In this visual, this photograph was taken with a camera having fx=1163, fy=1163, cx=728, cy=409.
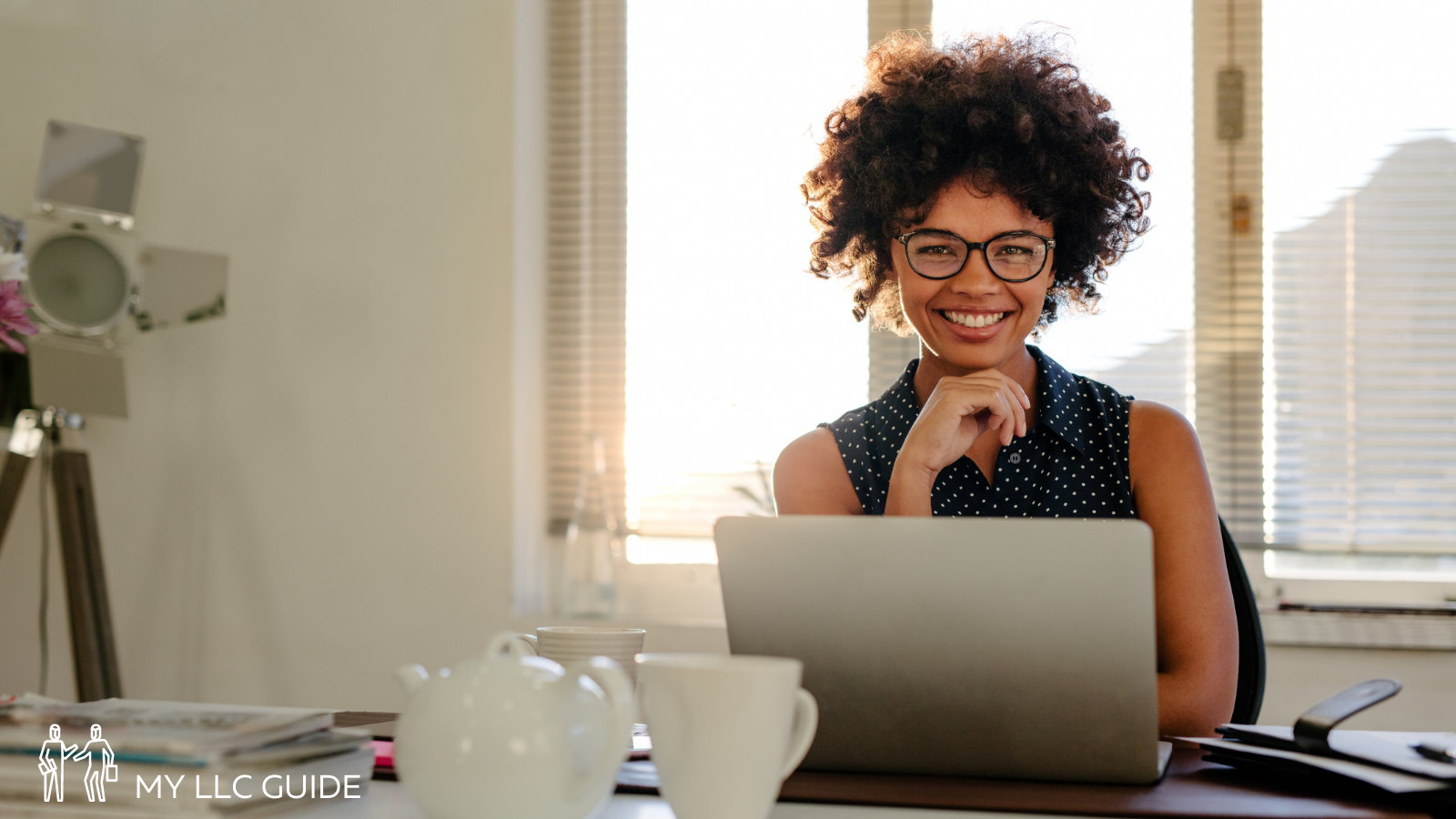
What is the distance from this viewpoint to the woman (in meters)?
1.37

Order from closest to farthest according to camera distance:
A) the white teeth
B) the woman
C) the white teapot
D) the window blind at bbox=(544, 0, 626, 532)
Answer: the white teapot → the woman → the white teeth → the window blind at bbox=(544, 0, 626, 532)

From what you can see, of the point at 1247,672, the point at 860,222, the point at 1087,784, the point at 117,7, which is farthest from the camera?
the point at 117,7

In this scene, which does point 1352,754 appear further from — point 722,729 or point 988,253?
point 988,253

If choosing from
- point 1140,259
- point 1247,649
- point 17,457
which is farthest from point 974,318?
point 17,457

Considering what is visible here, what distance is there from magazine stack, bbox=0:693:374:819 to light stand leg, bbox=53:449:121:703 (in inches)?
68.6

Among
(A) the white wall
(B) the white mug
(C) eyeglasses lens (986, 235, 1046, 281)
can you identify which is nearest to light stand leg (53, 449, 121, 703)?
(A) the white wall

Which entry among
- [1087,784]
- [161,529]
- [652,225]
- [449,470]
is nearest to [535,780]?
[1087,784]

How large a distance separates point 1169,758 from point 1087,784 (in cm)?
16

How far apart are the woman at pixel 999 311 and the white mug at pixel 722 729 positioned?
716 millimetres

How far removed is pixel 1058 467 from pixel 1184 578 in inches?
9.1

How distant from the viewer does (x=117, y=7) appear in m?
2.86

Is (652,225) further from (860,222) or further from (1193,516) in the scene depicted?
(1193,516)

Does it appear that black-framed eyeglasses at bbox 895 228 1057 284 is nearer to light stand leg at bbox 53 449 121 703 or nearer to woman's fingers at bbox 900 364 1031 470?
woman's fingers at bbox 900 364 1031 470

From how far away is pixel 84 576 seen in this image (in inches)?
95.2
